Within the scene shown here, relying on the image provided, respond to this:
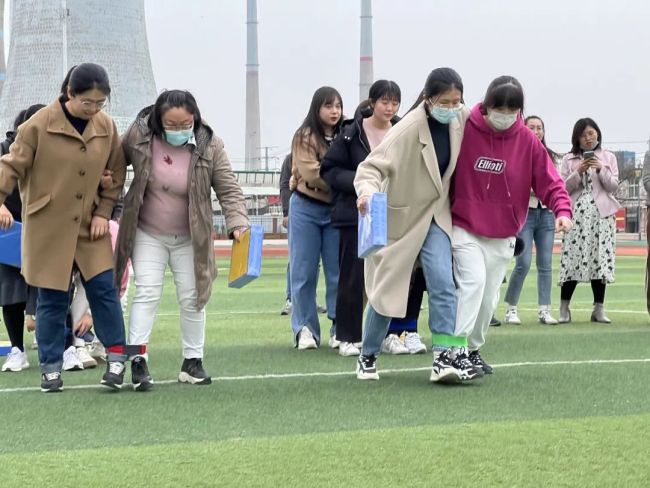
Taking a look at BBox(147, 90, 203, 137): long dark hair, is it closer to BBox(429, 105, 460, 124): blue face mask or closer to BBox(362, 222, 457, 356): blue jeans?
BBox(429, 105, 460, 124): blue face mask

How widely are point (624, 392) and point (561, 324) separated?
4.63 meters

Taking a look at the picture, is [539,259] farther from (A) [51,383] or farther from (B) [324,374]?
(A) [51,383]

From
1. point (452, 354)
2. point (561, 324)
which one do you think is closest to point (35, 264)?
point (452, 354)

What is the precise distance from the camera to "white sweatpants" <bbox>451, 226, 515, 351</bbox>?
730 centimetres

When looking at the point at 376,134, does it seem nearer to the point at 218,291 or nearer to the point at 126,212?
the point at 126,212

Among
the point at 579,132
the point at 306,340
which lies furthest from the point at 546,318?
the point at 306,340

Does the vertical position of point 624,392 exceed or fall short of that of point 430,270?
it falls short

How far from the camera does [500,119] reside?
720 centimetres

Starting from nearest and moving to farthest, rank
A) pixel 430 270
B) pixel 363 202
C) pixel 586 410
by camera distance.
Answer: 1. pixel 586 410
2. pixel 363 202
3. pixel 430 270

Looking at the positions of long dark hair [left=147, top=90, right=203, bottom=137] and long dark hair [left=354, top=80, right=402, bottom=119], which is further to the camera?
long dark hair [left=354, top=80, right=402, bottom=119]

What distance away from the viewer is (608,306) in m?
13.9

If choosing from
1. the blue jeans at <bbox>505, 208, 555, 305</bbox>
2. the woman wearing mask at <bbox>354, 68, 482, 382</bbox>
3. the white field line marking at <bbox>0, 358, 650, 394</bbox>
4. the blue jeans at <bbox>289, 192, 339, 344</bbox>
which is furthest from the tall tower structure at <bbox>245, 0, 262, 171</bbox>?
the woman wearing mask at <bbox>354, 68, 482, 382</bbox>

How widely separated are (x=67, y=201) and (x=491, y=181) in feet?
A: 7.42

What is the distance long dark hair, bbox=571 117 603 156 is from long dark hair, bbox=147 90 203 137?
523 cm
